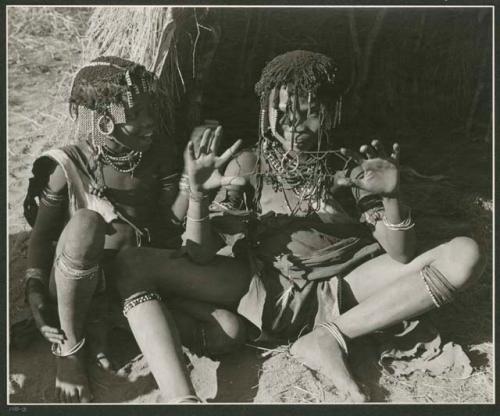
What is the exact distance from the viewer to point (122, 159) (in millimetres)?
3240

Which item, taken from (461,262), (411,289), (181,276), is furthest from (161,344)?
(461,262)

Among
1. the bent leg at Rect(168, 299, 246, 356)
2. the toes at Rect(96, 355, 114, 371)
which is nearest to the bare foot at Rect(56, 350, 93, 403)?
the toes at Rect(96, 355, 114, 371)

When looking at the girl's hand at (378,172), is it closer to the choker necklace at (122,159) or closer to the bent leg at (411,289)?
the bent leg at (411,289)

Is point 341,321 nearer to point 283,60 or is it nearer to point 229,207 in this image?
point 229,207

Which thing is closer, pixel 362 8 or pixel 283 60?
pixel 283 60

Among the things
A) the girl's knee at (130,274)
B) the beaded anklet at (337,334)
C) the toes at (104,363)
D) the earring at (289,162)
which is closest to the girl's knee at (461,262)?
the beaded anklet at (337,334)

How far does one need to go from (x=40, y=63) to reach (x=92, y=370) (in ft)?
4.96

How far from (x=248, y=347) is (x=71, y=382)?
0.74 metres

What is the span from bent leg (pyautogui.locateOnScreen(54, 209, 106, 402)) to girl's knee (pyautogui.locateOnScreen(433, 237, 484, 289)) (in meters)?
1.35

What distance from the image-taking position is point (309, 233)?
3271mm

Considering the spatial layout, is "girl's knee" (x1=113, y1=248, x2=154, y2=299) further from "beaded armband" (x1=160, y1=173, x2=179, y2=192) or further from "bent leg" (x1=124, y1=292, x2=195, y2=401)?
"beaded armband" (x1=160, y1=173, x2=179, y2=192)

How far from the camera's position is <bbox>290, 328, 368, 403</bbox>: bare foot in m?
3.06

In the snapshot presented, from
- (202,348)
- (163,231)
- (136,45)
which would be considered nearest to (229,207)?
(163,231)

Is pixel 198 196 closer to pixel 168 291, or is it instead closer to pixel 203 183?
pixel 203 183
